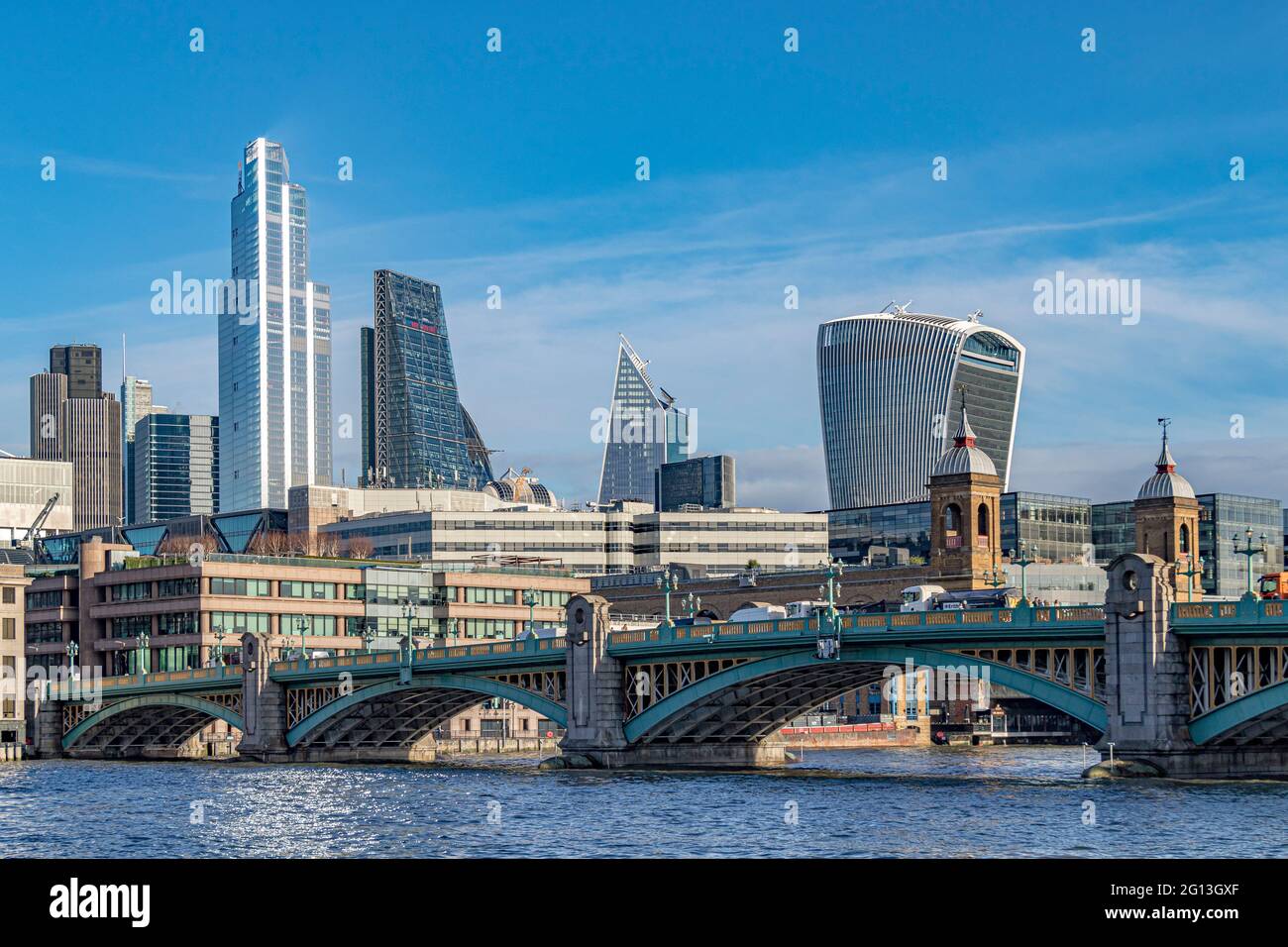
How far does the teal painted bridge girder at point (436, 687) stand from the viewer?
112 metres

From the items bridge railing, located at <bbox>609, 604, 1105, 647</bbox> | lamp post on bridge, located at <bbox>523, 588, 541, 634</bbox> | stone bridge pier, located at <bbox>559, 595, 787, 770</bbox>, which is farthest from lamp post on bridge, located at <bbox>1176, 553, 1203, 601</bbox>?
lamp post on bridge, located at <bbox>523, 588, 541, 634</bbox>

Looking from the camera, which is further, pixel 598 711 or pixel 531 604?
pixel 531 604

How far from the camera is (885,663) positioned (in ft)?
318

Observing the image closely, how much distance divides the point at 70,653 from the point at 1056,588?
98.8 meters

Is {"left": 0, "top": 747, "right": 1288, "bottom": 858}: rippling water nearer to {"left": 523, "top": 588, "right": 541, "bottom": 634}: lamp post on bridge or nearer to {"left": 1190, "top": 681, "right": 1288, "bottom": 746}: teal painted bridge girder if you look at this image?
{"left": 1190, "top": 681, "right": 1288, "bottom": 746}: teal painted bridge girder

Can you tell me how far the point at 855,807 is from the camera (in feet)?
258

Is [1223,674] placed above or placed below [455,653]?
below

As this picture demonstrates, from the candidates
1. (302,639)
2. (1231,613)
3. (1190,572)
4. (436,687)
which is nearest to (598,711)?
(436,687)

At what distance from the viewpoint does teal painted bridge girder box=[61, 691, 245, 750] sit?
136625 millimetres

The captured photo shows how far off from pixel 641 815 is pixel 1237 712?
28.6 metres

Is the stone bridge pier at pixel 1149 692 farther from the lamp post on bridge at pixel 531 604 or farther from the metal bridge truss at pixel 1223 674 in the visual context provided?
the lamp post on bridge at pixel 531 604

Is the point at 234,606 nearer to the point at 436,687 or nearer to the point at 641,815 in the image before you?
the point at 436,687
